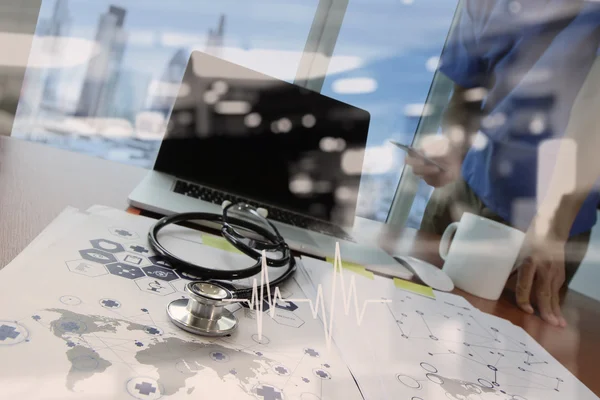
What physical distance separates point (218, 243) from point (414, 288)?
0.82ft

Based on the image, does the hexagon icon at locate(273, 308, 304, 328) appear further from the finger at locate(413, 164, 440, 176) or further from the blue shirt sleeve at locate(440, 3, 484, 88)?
the blue shirt sleeve at locate(440, 3, 484, 88)

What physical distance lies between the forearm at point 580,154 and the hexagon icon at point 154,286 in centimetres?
80

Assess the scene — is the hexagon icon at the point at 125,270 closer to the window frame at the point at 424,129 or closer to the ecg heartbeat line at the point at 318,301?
the ecg heartbeat line at the point at 318,301

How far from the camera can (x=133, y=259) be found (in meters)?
0.38

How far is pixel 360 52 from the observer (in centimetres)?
173

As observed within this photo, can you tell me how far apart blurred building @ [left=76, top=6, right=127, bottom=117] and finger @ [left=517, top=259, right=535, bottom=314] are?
1486 mm

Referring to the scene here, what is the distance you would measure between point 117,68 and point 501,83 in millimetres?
1291

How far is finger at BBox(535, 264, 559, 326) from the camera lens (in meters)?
0.63

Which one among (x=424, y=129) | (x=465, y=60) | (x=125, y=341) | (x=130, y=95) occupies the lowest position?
(x=125, y=341)

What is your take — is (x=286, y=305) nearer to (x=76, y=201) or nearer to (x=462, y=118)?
(x=76, y=201)

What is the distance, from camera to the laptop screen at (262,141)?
0.70 m

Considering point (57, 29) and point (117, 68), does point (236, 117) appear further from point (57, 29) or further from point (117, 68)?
point (57, 29)

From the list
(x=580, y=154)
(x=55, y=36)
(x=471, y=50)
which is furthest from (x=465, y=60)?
(x=55, y=36)

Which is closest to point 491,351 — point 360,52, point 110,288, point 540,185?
point 110,288
